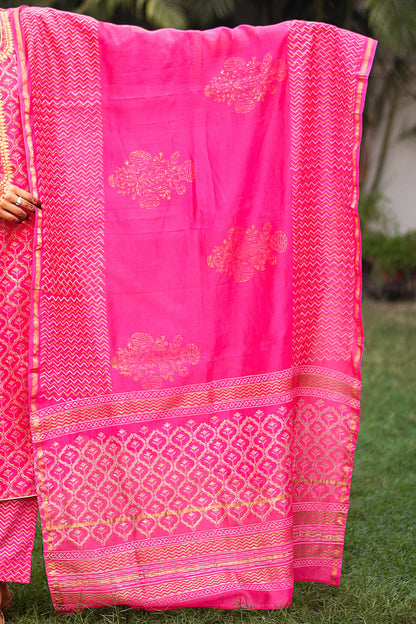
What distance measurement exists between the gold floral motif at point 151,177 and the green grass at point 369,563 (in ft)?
3.90

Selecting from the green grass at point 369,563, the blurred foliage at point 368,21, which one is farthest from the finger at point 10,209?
the blurred foliage at point 368,21

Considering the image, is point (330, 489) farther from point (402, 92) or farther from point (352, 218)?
point (402, 92)

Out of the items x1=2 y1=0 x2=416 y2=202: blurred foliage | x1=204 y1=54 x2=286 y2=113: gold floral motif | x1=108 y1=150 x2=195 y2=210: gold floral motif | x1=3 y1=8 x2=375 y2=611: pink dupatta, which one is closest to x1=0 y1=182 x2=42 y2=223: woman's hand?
x1=3 y1=8 x2=375 y2=611: pink dupatta

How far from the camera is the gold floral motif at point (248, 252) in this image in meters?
2.15

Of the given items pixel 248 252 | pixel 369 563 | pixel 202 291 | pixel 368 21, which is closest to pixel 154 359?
pixel 202 291

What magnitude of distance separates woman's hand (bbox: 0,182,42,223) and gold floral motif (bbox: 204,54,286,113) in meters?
0.60

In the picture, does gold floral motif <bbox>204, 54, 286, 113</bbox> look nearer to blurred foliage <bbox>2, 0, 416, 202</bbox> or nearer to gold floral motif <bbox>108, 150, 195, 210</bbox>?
gold floral motif <bbox>108, 150, 195, 210</bbox>

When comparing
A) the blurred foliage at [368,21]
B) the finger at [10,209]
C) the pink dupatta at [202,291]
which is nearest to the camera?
the finger at [10,209]

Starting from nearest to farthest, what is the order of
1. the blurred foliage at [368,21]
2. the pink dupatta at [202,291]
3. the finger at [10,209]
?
the finger at [10,209]
the pink dupatta at [202,291]
the blurred foliage at [368,21]

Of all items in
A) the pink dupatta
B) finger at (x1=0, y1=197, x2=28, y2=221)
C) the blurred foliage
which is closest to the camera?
finger at (x1=0, y1=197, x2=28, y2=221)

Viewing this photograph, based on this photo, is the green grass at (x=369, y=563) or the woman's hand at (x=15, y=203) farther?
the green grass at (x=369, y=563)

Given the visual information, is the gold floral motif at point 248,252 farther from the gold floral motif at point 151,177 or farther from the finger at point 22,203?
the finger at point 22,203

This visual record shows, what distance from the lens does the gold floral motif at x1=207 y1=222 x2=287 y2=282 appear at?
2.15 meters

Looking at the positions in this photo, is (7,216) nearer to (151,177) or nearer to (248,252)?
(151,177)
